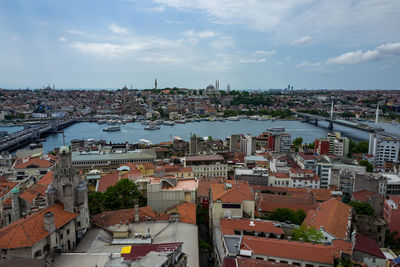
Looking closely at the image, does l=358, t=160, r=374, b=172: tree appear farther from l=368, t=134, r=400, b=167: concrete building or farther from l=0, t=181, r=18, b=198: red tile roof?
l=0, t=181, r=18, b=198: red tile roof

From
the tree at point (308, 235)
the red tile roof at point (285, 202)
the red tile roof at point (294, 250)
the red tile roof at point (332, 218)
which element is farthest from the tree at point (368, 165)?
the red tile roof at point (294, 250)

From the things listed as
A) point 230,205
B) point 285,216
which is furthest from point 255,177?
point 230,205

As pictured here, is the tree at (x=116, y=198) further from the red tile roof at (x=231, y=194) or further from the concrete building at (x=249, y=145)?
the concrete building at (x=249, y=145)

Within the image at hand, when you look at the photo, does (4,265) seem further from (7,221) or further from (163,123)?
(163,123)

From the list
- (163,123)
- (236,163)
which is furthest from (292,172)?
(163,123)

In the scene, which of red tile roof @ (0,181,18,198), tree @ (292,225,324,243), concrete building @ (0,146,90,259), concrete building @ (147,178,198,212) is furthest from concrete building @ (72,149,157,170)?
tree @ (292,225,324,243)

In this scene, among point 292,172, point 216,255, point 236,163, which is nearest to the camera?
point 216,255
